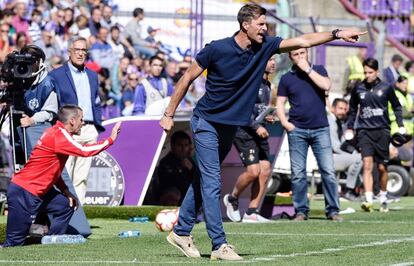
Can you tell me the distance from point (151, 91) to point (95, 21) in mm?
5013

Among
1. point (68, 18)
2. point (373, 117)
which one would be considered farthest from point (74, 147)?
point (68, 18)

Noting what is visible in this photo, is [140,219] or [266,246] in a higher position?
[266,246]

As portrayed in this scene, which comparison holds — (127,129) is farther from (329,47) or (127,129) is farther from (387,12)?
(387,12)

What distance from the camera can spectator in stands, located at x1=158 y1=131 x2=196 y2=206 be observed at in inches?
709

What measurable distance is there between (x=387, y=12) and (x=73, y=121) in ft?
56.0

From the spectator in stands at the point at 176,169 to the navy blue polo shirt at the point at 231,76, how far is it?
22.1 feet

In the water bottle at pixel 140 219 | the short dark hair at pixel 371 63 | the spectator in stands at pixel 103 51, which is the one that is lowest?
the water bottle at pixel 140 219

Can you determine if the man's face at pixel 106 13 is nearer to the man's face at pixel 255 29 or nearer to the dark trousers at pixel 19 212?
the dark trousers at pixel 19 212

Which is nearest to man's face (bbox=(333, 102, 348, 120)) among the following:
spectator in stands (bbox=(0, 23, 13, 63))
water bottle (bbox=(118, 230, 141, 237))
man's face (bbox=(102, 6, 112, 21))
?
man's face (bbox=(102, 6, 112, 21))

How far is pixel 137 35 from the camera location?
24.1 meters

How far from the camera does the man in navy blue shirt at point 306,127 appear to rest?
16734 mm

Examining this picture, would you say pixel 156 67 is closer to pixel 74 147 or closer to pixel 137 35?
pixel 137 35

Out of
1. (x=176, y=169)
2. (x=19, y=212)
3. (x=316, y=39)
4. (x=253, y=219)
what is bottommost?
(x=253, y=219)

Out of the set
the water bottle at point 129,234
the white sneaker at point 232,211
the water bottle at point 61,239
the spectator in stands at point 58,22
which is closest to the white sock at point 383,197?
the white sneaker at point 232,211
